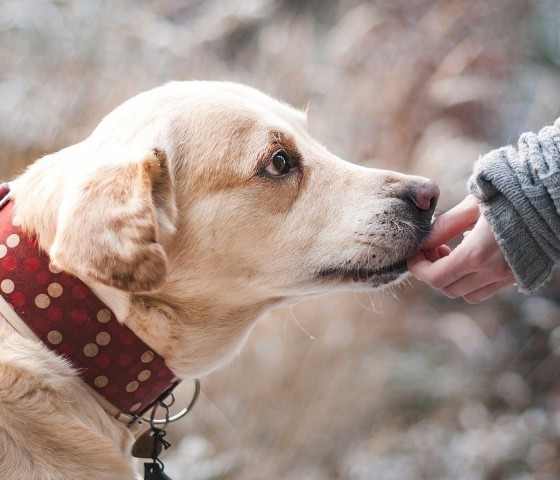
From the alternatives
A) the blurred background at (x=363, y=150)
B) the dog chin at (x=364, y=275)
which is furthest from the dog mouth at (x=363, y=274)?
the blurred background at (x=363, y=150)

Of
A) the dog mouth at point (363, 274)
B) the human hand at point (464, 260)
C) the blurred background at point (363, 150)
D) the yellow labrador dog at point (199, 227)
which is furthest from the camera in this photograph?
the blurred background at point (363, 150)

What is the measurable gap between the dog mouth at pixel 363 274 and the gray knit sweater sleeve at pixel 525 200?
33cm

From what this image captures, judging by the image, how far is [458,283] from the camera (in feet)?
6.97

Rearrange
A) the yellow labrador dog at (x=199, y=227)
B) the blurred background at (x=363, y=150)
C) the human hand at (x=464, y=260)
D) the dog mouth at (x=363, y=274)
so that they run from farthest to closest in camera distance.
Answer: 1. the blurred background at (x=363, y=150)
2. the dog mouth at (x=363, y=274)
3. the human hand at (x=464, y=260)
4. the yellow labrador dog at (x=199, y=227)

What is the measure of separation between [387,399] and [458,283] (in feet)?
6.00

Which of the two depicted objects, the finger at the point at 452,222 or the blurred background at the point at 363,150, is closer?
the finger at the point at 452,222

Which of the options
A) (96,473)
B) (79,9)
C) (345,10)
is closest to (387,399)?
(96,473)

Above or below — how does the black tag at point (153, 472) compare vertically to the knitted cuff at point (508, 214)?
below

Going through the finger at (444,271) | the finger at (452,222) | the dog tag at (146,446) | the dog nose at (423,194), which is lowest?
the dog tag at (146,446)

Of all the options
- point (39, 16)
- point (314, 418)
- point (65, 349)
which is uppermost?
point (39, 16)

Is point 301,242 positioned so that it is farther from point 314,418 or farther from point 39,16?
point 39,16

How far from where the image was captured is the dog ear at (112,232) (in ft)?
5.61

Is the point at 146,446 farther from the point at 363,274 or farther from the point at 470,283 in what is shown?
the point at 470,283

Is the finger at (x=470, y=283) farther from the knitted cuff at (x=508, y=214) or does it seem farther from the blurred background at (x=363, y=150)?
the blurred background at (x=363, y=150)
